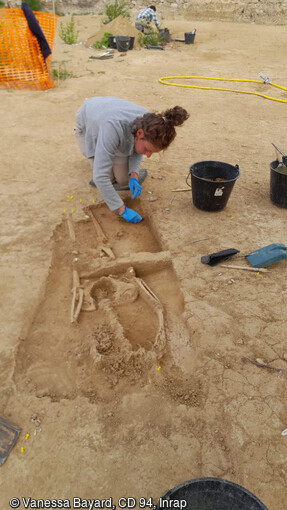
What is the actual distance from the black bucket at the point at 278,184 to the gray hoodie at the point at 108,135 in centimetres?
158

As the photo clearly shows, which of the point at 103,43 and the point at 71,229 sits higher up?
the point at 103,43

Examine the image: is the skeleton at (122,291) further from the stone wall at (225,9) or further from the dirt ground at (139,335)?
the stone wall at (225,9)

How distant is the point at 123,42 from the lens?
1062 cm

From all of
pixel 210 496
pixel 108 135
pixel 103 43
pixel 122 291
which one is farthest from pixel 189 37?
pixel 210 496

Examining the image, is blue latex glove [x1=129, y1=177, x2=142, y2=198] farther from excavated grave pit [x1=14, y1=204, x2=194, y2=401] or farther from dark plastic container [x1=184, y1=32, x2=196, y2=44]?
dark plastic container [x1=184, y1=32, x2=196, y2=44]

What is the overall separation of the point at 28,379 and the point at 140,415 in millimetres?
796

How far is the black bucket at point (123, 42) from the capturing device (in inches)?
418

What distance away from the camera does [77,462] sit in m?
1.94

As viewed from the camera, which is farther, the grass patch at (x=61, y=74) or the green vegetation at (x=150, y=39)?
the green vegetation at (x=150, y=39)

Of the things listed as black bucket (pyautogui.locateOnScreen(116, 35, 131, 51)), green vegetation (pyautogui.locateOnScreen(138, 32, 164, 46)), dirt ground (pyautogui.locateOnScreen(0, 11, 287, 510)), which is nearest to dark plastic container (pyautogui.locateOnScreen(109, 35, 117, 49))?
black bucket (pyautogui.locateOnScreen(116, 35, 131, 51))

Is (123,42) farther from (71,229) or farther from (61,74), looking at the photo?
(71,229)

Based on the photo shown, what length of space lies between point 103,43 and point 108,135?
31.9ft

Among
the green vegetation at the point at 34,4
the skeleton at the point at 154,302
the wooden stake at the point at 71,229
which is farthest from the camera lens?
the green vegetation at the point at 34,4

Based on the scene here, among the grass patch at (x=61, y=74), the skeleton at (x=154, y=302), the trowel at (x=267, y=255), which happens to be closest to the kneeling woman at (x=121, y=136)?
the skeleton at (x=154, y=302)
